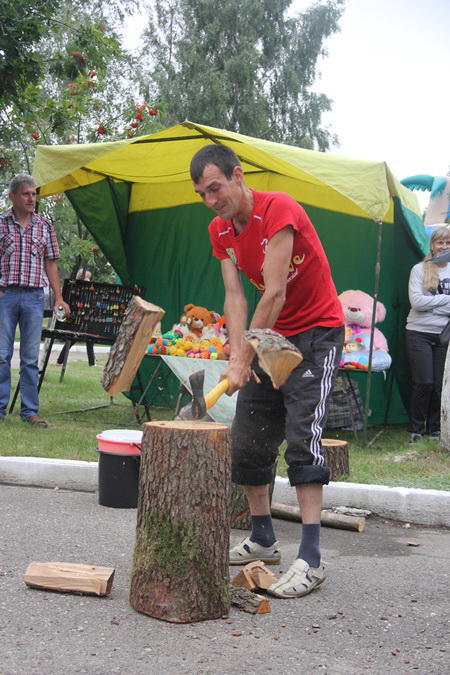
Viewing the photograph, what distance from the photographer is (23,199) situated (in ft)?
21.6

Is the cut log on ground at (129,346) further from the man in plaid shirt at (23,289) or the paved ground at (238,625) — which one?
the man in plaid shirt at (23,289)

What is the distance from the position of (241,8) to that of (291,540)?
2864 cm

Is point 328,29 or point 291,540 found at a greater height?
point 328,29

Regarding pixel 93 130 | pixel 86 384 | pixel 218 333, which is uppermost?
pixel 93 130

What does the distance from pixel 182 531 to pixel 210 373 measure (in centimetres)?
373

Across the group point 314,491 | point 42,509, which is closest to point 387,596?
point 314,491

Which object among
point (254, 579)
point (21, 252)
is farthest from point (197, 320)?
point (254, 579)

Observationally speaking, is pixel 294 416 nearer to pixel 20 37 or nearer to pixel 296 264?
pixel 296 264

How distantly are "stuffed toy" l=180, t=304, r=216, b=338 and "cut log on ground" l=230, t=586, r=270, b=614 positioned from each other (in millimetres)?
4821

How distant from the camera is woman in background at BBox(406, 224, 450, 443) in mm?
6914

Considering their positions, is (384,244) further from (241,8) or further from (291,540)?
(241,8)

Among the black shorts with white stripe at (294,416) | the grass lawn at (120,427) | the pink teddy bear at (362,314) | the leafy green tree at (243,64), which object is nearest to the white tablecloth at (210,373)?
the grass lawn at (120,427)

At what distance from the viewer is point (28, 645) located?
2.45 meters

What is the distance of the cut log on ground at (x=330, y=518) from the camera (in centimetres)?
431
